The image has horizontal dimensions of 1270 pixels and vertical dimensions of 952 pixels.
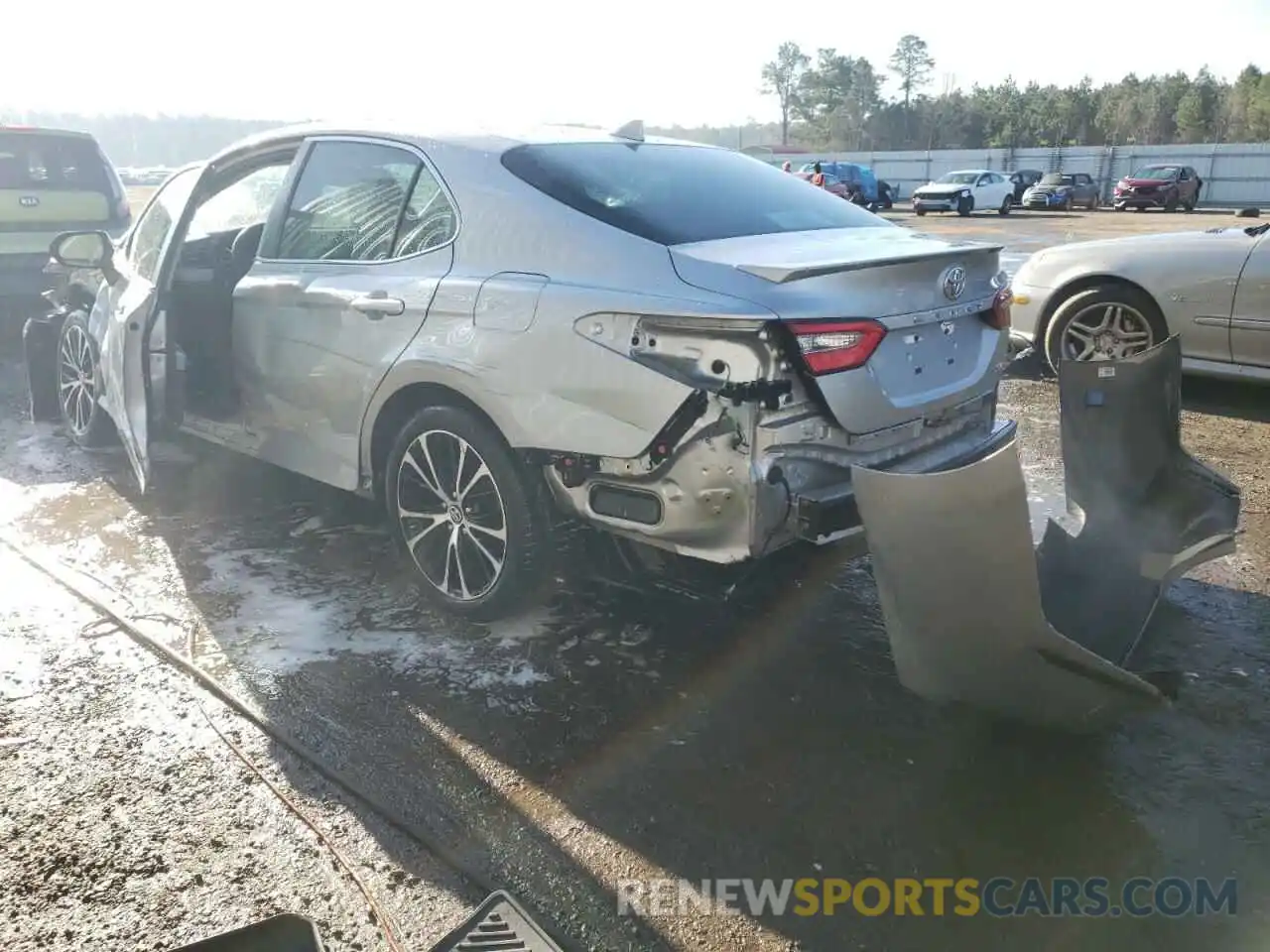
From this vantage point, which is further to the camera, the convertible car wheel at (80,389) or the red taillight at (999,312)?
the convertible car wheel at (80,389)

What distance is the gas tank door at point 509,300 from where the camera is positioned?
10.9 ft

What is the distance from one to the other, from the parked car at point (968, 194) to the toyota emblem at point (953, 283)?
33.9 m

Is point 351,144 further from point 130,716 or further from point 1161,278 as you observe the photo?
point 1161,278

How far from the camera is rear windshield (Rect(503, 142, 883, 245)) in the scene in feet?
11.1

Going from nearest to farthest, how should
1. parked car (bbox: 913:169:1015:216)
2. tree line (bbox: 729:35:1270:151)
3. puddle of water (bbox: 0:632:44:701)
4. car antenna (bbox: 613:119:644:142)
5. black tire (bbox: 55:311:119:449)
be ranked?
puddle of water (bbox: 0:632:44:701) < car antenna (bbox: 613:119:644:142) < black tire (bbox: 55:311:119:449) < parked car (bbox: 913:169:1015:216) < tree line (bbox: 729:35:1270:151)

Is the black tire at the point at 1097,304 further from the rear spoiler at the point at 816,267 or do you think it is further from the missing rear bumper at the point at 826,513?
the missing rear bumper at the point at 826,513

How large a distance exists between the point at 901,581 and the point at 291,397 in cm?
274

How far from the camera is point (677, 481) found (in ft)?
9.99

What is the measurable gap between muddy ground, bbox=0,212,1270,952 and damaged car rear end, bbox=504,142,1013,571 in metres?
0.59

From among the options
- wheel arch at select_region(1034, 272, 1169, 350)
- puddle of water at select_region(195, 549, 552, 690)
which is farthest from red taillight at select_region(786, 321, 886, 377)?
wheel arch at select_region(1034, 272, 1169, 350)

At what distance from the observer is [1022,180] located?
3997 cm

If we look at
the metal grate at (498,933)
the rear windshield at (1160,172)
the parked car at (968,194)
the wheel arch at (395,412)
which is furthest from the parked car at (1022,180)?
the metal grate at (498,933)

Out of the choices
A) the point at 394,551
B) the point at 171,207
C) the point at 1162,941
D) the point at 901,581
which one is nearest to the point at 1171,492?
the point at 901,581

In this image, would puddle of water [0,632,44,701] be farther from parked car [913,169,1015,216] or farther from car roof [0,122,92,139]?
parked car [913,169,1015,216]
